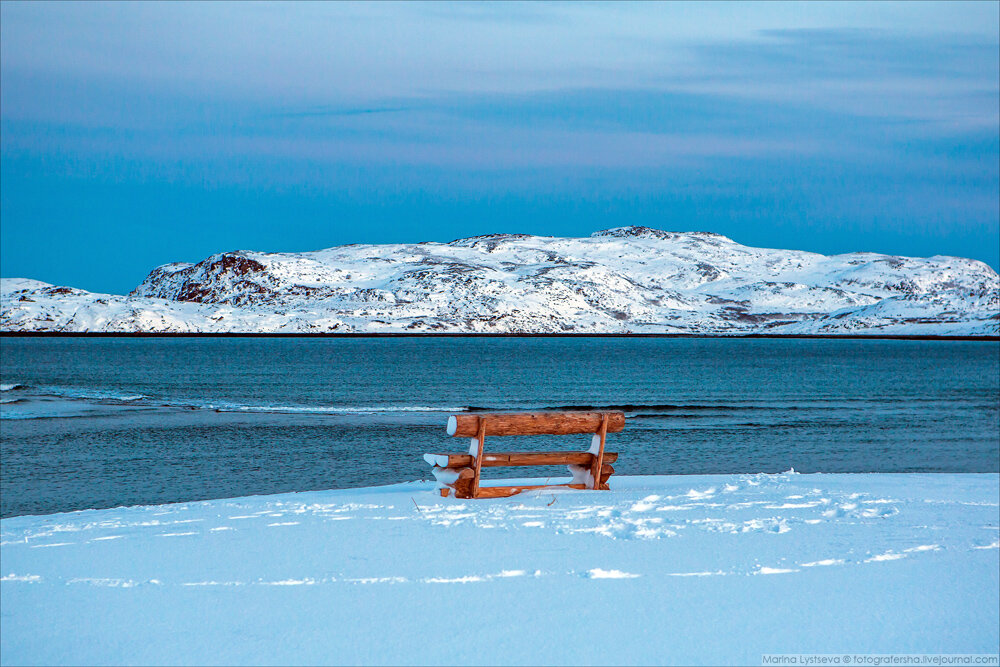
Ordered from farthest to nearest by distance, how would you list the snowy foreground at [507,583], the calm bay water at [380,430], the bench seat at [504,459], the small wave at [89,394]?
the small wave at [89,394] → the calm bay water at [380,430] → the bench seat at [504,459] → the snowy foreground at [507,583]

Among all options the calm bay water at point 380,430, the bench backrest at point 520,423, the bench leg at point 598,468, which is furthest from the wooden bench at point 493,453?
the calm bay water at point 380,430

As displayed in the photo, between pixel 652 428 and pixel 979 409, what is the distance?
21.7 m

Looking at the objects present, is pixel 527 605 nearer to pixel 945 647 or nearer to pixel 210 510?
pixel 945 647

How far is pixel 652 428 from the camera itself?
3797 cm

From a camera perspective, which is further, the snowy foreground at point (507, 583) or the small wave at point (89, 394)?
the small wave at point (89, 394)

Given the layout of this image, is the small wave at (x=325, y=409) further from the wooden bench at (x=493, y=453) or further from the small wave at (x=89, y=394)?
the wooden bench at (x=493, y=453)

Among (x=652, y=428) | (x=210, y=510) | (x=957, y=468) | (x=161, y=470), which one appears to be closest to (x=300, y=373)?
(x=652, y=428)

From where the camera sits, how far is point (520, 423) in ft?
42.7

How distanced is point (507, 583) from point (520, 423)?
194 inches

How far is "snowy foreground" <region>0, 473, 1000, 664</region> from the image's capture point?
22.1 feet

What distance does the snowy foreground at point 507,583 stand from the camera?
6.74 metres

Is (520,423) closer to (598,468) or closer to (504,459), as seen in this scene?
(504,459)

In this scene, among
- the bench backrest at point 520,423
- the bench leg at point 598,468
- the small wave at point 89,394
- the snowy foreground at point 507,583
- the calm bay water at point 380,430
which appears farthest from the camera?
the small wave at point 89,394

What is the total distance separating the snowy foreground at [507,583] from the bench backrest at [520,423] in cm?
99
